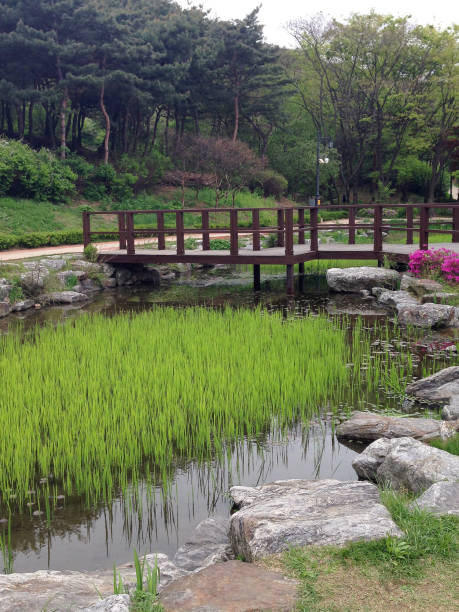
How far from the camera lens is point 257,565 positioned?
3.68m

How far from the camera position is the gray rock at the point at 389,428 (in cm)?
607

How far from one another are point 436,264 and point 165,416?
30.4 feet

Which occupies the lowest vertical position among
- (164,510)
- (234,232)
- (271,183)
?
(164,510)

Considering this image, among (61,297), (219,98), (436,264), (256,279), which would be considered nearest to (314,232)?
(256,279)

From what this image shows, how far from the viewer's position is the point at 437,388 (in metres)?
7.72

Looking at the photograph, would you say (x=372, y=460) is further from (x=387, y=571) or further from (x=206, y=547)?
(x=387, y=571)

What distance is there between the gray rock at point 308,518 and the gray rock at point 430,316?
7031 mm

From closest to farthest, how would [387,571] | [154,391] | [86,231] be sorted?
[387,571], [154,391], [86,231]

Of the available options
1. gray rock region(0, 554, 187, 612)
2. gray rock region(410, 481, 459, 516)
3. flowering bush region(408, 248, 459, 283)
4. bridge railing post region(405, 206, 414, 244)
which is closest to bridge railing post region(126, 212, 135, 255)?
bridge railing post region(405, 206, 414, 244)

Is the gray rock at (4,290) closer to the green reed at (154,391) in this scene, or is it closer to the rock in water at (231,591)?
the green reed at (154,391)

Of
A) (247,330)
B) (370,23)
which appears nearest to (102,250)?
(247,330)

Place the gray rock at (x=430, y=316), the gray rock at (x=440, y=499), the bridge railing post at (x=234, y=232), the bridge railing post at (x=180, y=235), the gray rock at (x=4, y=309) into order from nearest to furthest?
1. the gray rock at (x=440, y=499)
2. the gray rock at (x=430, y=316)
3. the gray rock at (x=4, y=309)
4. the bridge railing post at (x=234, y=232)
5. the bridge railing post at (x=180, y=235)

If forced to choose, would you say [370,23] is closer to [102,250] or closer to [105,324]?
[102,250]

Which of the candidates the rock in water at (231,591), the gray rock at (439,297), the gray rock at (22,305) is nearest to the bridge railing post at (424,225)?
the gray rock at (439,297)
